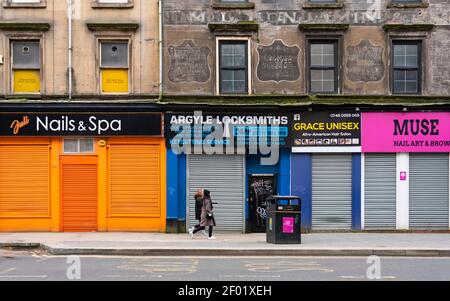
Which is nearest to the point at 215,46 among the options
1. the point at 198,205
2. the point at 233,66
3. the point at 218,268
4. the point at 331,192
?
the point at 233,66

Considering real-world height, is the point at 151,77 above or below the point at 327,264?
above

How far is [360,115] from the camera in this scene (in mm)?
24078

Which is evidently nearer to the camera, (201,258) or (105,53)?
(201,258)

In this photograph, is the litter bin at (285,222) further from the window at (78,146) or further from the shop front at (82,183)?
the window at (78,146)

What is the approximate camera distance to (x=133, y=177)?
24438 mm

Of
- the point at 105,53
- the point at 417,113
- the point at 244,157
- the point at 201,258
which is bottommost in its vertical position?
the point at 201,258

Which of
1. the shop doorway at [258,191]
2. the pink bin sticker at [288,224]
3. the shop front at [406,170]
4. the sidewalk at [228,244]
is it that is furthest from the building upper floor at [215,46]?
the pink bin sticker at [288,224]

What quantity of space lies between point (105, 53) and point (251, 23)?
5.01 m

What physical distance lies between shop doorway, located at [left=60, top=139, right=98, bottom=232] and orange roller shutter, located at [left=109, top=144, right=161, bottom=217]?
25.3 inches

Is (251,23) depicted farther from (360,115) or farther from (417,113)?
(417,113)

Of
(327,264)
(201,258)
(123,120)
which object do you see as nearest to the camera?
(327,264)

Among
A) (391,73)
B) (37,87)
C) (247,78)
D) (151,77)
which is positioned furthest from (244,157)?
(37,87)

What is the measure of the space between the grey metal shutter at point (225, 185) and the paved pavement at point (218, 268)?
628 cm

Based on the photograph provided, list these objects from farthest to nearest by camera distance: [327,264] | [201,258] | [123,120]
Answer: [123,120], [201,258], [327,264]
